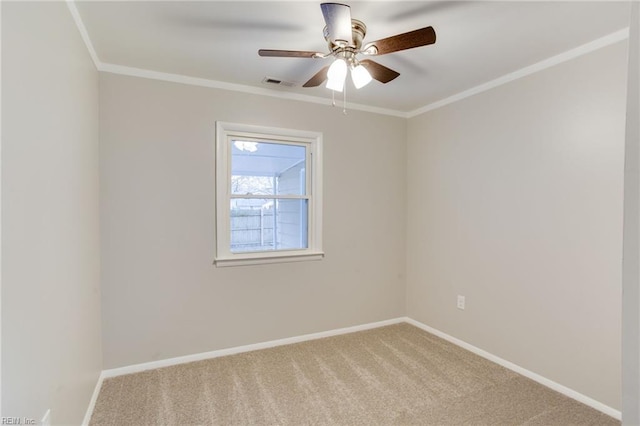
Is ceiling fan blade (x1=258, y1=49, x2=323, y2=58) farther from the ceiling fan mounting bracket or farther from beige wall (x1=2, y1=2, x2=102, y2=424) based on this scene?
beige wall (x1=2, y1=2, x2=102, y2=424)

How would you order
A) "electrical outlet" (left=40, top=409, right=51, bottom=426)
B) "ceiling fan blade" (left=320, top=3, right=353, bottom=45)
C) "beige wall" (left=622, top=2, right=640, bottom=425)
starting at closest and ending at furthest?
"beige wall" (left=622, top=2, right=640, bottom=425)
"electrical outlet" (left=40, top=409, right=51, bottom=426)
"ceiling fan blade" (left=320, top=3, right=353, bottom=45)

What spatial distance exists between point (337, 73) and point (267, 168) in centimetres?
151

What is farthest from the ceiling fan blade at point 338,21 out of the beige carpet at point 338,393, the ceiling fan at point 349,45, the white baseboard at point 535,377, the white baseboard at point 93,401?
the white baseboard at point 535,377

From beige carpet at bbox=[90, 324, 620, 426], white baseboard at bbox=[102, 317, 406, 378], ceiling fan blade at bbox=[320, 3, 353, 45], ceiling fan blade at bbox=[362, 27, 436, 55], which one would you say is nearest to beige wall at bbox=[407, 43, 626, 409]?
beige carpet at bbox=[90, 324, 620, 426]

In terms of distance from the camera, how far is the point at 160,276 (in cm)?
276

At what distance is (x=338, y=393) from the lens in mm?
2379

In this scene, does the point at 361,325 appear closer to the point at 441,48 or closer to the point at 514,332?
the point at 514,332

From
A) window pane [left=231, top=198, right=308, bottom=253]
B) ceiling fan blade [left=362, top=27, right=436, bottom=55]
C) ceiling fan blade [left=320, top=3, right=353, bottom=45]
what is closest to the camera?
ceiling fan blade [left=320, top=3, right=353, bottom=45]

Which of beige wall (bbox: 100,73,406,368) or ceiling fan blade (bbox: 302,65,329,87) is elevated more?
ceiling fan blade (bbox: 302,65,329,87)

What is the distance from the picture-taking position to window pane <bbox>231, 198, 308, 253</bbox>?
3.12 m

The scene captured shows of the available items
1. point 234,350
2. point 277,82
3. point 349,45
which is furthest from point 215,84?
point 234,350

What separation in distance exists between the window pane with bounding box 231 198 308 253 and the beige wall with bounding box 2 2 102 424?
120 centimetres

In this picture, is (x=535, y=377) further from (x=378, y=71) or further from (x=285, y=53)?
(x=285, y=53)

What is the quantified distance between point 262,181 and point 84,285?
1655 mm
